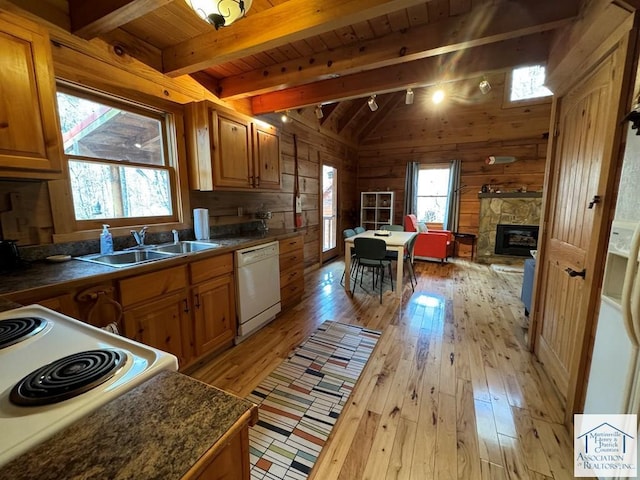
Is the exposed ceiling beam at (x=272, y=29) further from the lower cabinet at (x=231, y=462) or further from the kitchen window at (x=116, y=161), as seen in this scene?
the lower cabinet at (x=231, y=462)

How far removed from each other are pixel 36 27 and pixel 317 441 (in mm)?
2658

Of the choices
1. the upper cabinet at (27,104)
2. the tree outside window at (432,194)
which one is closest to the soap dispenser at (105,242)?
the upper cabinet at (27,104)

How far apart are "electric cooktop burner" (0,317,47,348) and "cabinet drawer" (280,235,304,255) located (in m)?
2.17

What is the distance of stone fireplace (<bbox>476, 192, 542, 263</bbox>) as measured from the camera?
5.32 m

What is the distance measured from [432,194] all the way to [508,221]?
5.34ft

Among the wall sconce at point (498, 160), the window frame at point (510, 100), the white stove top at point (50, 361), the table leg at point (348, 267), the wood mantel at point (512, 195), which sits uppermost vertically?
the window frame at point (510, 100)

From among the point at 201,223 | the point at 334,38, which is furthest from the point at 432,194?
the point at 201,223

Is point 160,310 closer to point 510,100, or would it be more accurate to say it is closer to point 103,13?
point 103,13

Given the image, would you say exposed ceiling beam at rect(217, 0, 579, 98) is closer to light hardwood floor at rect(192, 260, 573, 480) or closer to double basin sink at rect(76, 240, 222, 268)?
double basin sink at rect(76, 240, 222, 268)

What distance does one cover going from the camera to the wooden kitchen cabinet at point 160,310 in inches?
63.8

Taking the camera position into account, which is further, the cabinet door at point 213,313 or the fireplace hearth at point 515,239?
the fireplace hearth at point 515,239

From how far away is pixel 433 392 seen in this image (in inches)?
74.5

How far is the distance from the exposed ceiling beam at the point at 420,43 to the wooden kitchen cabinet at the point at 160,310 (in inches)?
79.7

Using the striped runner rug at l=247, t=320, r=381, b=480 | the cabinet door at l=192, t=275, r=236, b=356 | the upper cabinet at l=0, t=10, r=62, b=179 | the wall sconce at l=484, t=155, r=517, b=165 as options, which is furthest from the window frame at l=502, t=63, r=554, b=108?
the upper cabinet at l=0, t=10, r=62, b=179
